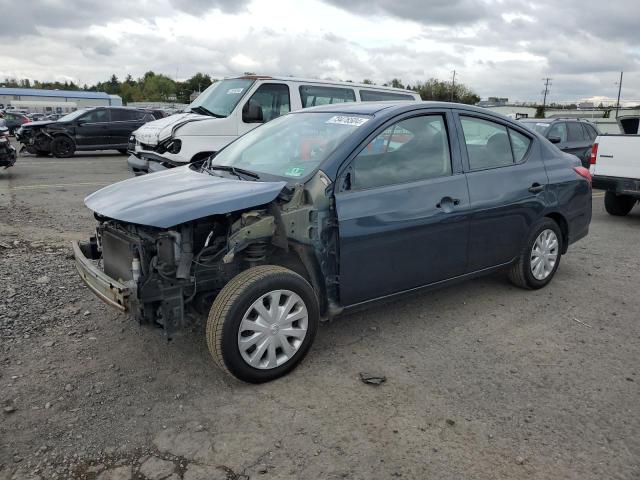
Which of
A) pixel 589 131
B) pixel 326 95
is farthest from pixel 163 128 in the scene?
pixel 589 131

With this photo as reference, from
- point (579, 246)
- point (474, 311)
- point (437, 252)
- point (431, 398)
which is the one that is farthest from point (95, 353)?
point (579, 246)

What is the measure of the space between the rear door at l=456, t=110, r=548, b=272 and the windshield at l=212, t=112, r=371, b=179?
1040 mm

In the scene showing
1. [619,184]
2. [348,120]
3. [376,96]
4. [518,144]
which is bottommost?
[619,184]

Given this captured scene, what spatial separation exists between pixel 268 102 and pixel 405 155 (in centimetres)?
540

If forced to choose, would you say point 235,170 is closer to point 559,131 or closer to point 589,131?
point 559,131

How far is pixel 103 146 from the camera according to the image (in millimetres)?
17656

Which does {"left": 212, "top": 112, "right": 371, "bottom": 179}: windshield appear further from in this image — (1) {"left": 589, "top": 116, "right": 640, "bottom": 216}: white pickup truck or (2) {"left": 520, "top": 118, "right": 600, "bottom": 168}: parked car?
(2) {"left": 520, "top": 118, "right": 600, "bottom": 168}: parked car

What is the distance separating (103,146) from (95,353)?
15.5 metres

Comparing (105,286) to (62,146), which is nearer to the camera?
(105,286)

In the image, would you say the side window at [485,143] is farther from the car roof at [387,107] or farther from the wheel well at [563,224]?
the wheel well at [563,224]

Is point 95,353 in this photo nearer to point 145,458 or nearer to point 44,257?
point 145,458

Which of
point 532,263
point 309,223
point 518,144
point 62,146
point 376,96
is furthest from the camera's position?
point 62,146

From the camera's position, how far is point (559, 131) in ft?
39.3

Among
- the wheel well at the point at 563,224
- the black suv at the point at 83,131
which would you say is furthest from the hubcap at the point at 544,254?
the black suv at the point at 83,131
